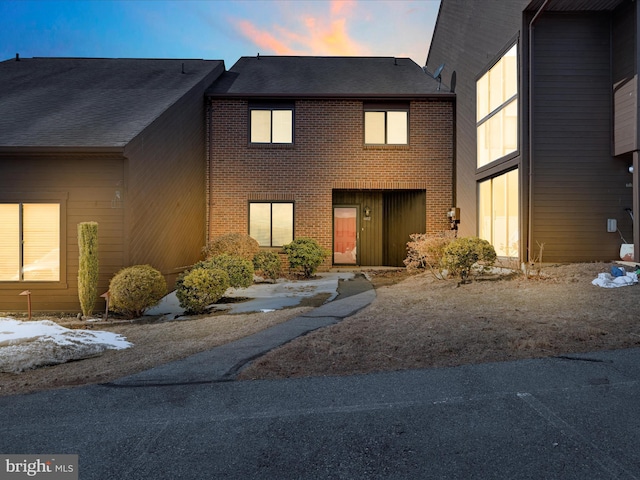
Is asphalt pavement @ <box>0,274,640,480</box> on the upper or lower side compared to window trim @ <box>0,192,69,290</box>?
lower

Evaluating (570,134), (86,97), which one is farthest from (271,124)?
(570,134)

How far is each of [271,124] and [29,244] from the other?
7875 millimetres

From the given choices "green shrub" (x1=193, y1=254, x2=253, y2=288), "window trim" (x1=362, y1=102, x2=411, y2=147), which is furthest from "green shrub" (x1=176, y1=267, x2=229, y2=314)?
"window trim" (x1=362, y1=102, x2=411, y2=147)

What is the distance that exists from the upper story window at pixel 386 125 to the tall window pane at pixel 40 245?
30.3 feet

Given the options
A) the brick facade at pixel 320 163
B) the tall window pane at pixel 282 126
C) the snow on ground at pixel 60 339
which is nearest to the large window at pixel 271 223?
the brick facade at pixel 320 163

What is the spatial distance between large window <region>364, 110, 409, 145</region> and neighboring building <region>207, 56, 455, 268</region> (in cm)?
3

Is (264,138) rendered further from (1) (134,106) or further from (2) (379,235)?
(2) (379,235)

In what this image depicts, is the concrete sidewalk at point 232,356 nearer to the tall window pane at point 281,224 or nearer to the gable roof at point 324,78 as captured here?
the tall window pane at point 281,224

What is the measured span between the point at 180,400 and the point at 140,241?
609cm

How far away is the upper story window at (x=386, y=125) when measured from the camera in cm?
1352

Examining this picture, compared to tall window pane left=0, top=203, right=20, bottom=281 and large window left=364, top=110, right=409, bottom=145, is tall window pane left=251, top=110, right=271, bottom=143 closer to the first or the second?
large window left=364, top=110, right=409, bottom=145

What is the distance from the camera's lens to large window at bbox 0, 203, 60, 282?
815 cm

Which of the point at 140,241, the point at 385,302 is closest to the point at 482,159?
the point at 385,302

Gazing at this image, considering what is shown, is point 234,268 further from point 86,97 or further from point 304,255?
point 86,97
